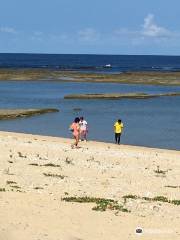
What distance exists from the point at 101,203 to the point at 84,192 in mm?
1595

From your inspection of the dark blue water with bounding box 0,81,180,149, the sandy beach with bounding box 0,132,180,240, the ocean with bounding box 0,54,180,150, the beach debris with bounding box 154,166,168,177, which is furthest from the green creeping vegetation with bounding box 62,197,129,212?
the dark blue water with bounding box 0,81,180,149

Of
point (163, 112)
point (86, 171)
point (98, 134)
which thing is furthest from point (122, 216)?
point (163, 112)

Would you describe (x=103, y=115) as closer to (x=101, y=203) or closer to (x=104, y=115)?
(x=104, y=115)

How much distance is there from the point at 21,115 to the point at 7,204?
→ 1330 inches

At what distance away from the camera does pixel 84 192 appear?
16.0m

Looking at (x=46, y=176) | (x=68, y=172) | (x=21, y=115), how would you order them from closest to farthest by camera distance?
(x=46, y=176) → (x=68, y=172) → (x=21, y=115)

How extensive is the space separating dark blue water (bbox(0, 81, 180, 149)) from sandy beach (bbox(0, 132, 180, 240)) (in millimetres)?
9972

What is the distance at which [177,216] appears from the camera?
1369 cm

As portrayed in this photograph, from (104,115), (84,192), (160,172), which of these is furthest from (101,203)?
(104,115)

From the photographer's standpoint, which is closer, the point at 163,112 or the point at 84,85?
the point at 163,112

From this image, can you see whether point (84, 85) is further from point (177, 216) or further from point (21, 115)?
point (177, 216)

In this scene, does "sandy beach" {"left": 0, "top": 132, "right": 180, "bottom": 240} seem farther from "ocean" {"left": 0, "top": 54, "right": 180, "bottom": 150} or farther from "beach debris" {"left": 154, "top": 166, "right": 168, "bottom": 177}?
"ocean" {"left": 0, "top": 54, "right": 180, "bottom": 150}

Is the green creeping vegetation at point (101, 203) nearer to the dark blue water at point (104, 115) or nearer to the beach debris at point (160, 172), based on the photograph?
the beach debris at point (160, 172)

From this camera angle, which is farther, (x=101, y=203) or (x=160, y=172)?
(x=160, y=172)
